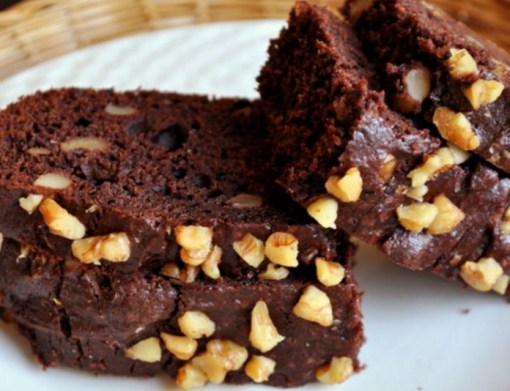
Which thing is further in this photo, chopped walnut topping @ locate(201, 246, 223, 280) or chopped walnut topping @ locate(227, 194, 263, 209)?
chopped walnut topping @ locate(227, 194, 263, 209)

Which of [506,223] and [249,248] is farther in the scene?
[506,223]

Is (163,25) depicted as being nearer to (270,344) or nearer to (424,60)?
(424,60)

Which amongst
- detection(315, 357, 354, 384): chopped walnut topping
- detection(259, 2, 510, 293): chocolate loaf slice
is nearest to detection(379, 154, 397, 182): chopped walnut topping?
detection(259, 2, 510, 293): chocolate loaf slice

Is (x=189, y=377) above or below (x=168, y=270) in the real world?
below

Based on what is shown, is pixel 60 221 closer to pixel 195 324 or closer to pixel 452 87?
pixel 195 324

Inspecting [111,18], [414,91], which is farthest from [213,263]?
[111,18]

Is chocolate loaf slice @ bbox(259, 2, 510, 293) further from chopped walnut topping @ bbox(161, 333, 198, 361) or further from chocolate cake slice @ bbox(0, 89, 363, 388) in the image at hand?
chopped walnut topping @ bbox(161, 333, 198, 361)

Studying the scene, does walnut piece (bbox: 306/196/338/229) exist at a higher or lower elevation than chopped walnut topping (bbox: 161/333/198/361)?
higher
